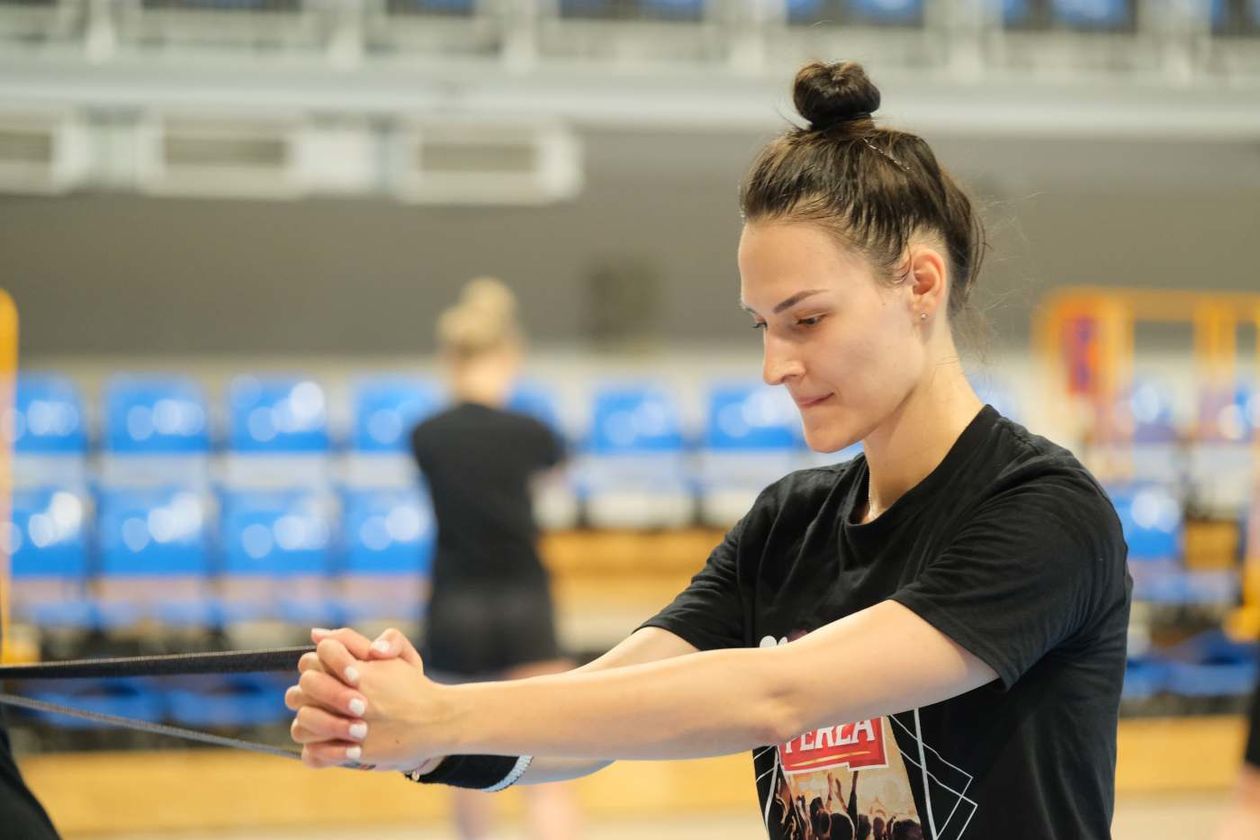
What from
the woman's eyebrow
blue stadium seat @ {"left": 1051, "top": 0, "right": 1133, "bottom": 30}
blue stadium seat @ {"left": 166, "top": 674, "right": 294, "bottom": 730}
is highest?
blue stadium seat @ {"left": 1051, "top": 0, "right": 1133, "bottom": 30}

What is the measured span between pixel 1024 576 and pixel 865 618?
0.14m

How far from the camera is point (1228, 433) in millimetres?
6980

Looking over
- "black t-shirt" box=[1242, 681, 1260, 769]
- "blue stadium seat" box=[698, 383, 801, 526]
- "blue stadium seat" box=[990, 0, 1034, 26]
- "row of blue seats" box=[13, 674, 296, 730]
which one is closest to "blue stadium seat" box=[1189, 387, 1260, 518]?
"blue stadium seat" box=[698, 383, 801, 526]

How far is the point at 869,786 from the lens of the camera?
1.32 meters

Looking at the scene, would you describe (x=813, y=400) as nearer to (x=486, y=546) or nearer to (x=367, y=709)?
(x=367, y=709)

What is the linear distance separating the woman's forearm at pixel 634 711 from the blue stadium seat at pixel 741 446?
5605mm

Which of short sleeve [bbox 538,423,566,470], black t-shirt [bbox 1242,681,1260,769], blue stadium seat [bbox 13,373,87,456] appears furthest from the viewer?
blue stadium seat [bbox 13,373,87,456]

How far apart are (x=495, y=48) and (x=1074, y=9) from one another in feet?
10.6

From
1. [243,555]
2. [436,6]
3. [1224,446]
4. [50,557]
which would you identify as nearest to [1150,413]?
[1224,446]

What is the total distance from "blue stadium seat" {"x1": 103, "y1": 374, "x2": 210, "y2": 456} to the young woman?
17.9 ft

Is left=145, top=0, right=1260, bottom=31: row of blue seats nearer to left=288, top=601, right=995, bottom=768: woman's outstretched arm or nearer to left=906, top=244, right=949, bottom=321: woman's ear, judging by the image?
left=906, top=244, right=949, bottom=321: woman's ear

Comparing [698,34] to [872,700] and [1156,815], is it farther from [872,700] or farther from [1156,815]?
[872,700]

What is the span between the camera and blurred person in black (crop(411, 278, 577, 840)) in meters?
4.22

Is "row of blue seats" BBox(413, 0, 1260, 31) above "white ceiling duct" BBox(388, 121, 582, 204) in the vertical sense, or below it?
above
